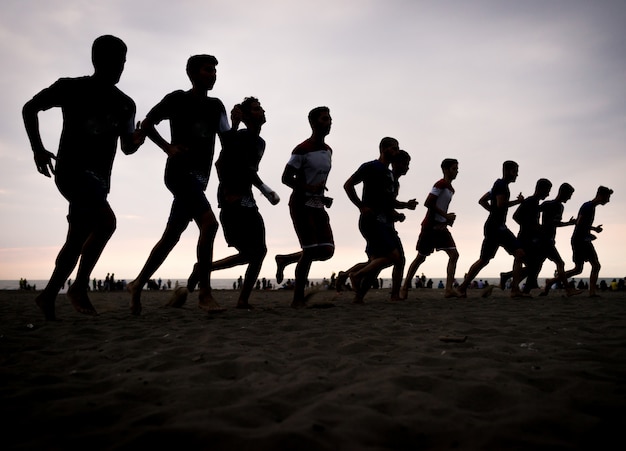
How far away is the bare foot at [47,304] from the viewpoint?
4329mm

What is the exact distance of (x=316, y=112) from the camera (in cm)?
609

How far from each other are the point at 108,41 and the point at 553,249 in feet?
27.2

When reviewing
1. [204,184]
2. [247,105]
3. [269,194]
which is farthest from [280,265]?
[247,105]

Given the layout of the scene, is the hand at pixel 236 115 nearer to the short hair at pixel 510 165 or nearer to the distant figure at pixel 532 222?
the short hair at pixel 510 165

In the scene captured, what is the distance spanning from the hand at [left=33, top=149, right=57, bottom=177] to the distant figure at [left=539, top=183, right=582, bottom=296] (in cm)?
828

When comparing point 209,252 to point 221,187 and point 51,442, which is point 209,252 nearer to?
point 221,187

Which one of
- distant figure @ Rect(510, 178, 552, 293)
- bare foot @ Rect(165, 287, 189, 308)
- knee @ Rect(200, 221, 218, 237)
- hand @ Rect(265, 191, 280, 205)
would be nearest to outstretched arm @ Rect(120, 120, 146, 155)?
knee @ Rect(200, 221, 218, 237)

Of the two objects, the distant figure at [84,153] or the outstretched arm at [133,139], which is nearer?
the distant figure at [84,153]

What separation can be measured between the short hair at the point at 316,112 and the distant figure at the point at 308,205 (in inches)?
1.7

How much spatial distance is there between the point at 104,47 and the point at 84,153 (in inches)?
41.4

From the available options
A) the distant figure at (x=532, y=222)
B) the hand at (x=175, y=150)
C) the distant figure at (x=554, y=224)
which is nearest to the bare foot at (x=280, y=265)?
the hand at (x=175, y=150)

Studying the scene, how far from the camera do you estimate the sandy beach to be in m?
1.65

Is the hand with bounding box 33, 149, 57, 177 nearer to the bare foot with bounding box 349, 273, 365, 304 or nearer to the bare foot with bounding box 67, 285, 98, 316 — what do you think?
the bare foot with bounding box 67, 285, 98, 316

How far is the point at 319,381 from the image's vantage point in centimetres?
230
